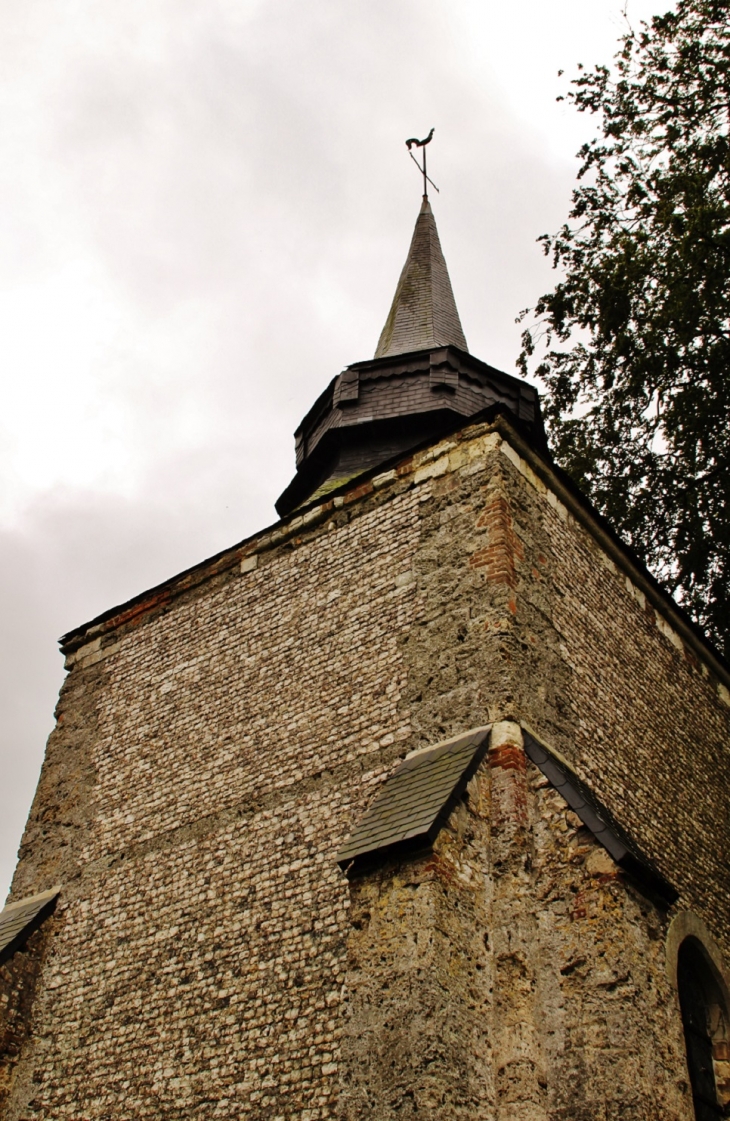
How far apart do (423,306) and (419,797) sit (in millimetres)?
10059

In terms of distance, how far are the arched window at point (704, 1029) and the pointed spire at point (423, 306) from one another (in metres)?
8.52

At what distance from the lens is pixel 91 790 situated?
382 inches

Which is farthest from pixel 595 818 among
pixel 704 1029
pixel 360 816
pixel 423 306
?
pixel 423 306

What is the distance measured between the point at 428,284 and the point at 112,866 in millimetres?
10198

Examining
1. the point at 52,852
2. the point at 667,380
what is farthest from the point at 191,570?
the point at 667,380

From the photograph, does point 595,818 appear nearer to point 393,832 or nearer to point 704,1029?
point 393,832

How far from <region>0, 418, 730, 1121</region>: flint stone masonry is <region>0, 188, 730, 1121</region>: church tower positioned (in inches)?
0.9

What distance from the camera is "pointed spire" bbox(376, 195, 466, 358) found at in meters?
14.2

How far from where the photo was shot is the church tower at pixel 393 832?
570 centimetres

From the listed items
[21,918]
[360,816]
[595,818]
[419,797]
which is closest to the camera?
[595,818]

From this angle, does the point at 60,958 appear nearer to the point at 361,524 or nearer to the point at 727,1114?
the point at 361,524

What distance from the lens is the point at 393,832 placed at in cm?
611

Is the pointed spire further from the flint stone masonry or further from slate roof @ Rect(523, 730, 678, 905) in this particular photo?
slate roof @ Rect(523, 730, 678, 905)

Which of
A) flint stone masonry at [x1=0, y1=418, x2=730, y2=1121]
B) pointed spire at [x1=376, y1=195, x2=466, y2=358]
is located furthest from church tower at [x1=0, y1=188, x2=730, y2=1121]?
pointed spire at [x1=376, y1=195, x2=466, y2=358]
